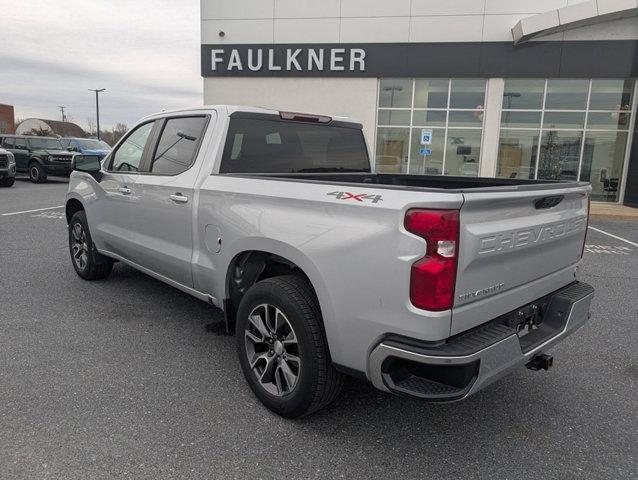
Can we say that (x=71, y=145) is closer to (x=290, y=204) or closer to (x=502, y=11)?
(x=502, y=11)

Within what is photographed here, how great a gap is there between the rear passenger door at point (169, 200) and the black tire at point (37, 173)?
57.3 ft

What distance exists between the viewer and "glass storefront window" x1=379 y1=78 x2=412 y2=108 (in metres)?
16.5

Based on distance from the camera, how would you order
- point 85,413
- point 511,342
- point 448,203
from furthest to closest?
point 85,413 < point 511,342 < point 448,203

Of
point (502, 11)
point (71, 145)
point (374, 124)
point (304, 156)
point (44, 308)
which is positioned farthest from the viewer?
point (71, 145)

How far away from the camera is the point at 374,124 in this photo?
1680 cm

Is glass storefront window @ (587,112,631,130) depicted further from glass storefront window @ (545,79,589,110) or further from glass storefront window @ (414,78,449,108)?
glass storefront window @ (414,78,449,108)

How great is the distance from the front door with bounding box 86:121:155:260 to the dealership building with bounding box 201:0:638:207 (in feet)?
38.0

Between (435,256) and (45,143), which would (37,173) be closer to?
(45,143)

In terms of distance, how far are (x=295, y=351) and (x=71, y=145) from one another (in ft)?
66.4

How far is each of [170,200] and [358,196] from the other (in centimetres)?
193

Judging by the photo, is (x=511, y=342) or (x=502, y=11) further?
(x=502, y=11)

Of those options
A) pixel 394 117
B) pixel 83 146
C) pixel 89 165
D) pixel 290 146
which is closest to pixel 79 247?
pixel 89 165

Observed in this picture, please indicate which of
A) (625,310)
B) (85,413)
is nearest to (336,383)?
(85,413)

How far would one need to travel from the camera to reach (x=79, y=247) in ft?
18.5
